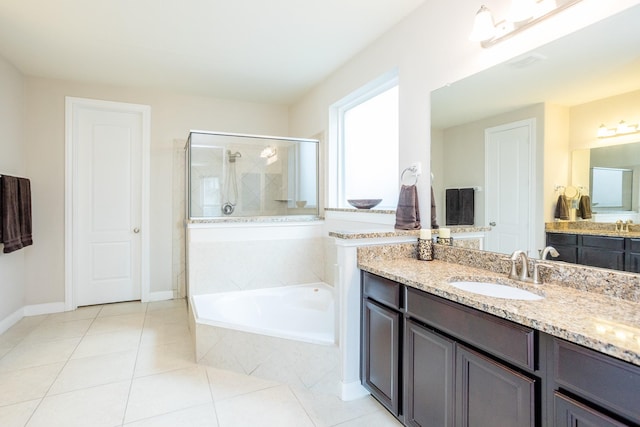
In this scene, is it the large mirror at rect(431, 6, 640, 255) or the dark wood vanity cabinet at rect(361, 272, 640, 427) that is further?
the large mirror at rect(431, 6, 640, 255)

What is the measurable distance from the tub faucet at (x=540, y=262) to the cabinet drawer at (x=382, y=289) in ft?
1.98

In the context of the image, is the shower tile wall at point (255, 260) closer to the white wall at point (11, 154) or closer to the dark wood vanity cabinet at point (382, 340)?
the dark wood vanity cabinet at point (382, 340)

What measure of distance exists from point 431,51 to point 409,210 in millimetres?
1049

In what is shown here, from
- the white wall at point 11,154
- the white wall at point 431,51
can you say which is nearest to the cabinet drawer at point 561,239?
the white wall at point 431,51

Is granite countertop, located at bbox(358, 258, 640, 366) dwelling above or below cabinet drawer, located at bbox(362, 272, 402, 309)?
above

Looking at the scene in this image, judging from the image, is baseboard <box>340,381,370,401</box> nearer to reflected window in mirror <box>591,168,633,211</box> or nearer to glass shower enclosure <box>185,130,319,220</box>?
reflected window in mirror <box>591,168,633,211</box>

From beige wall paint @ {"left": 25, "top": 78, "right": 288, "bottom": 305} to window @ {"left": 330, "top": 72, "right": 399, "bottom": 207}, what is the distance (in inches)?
59.5

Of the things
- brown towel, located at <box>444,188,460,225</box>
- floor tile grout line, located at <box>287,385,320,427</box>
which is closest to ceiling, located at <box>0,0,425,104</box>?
brown towel, located at <box>444,188,460,225</box>

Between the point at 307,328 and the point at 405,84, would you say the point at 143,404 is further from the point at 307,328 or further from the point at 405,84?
the point at 405,84

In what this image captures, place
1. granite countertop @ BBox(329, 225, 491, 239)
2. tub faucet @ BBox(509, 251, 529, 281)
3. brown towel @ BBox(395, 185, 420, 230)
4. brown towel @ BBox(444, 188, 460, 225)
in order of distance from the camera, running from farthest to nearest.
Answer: brown towel @ BBox(395, 185, 420, 230) < brown towel @ BBox(444, 188, 460, 225) < granite countertop @ BBox(329, 225, 491, 239) < tub faucet @ BBox(509, 251, 529, 281)

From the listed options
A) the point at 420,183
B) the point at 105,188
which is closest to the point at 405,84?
the point at 420,183

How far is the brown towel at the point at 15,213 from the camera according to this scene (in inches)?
112

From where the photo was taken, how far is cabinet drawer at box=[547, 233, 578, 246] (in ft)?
4.81

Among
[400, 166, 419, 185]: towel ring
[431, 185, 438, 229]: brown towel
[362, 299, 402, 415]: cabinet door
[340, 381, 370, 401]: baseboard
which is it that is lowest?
[340, 381, 370, 401]: baseboard
